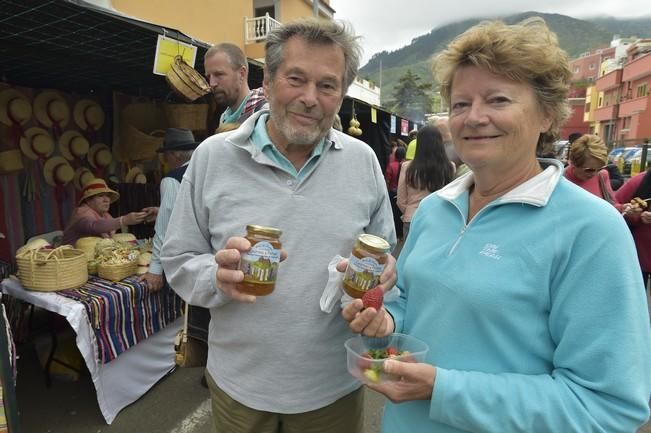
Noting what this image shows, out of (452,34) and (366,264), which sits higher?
(452,34)

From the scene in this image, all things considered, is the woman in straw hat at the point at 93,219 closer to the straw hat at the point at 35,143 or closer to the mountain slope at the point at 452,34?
the straw hat at the point at 35,143

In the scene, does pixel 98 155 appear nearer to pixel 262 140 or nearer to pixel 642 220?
pixel 262 140

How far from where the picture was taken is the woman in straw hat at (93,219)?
356 centimetres

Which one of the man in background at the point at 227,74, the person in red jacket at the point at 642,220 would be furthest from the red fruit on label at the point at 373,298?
the person in red jacket at the point at 642,220

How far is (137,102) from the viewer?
16.9 feet

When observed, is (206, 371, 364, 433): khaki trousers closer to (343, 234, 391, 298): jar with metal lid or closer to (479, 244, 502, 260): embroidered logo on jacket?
(343, 234, 391, 298): jar with metal lid

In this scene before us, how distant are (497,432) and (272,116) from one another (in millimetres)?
1231

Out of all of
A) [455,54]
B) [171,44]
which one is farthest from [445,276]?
[171,44]

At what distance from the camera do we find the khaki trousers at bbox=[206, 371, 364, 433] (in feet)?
4.84

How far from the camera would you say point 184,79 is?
9.80 ft

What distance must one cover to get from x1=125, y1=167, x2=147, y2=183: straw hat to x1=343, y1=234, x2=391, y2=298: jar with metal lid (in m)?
4.75

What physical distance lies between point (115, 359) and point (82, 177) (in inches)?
111

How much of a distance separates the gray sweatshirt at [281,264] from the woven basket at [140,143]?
382 centimetres

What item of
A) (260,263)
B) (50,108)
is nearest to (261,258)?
(260,263)
